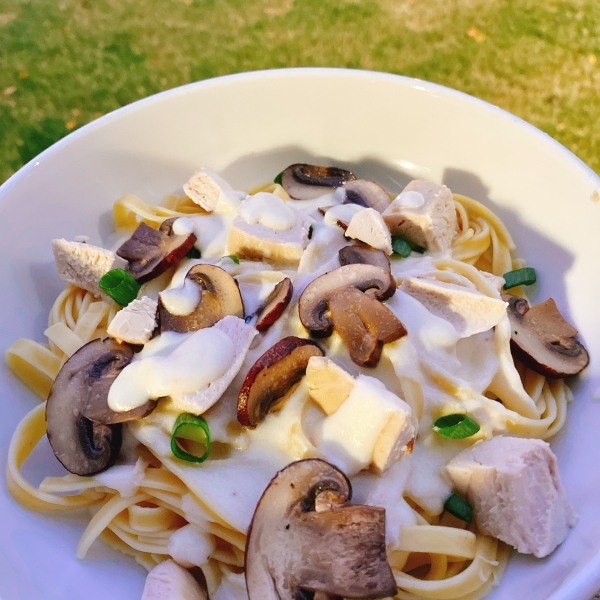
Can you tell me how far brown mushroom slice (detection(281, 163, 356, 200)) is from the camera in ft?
12.8

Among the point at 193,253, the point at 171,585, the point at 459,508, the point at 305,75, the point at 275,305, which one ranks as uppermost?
the point at 305,75

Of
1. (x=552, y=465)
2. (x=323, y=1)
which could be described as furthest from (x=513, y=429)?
(x=323, y=1)

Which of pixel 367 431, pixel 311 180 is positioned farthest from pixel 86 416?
pixel 311 180

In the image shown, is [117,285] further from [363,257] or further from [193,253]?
[363,257]

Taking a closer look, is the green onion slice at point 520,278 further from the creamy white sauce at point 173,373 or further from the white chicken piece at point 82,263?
the white chicken piece at point 82,263

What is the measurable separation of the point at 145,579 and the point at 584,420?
7.45 ft

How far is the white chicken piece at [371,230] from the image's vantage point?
121 inches

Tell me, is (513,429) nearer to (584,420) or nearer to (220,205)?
(584,420)

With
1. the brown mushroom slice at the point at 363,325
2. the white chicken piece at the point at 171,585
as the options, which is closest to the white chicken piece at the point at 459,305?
the brown mushroom slice at the point at 363,325

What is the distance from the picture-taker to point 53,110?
6363 millimetres

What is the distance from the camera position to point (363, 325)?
2605 millimetres

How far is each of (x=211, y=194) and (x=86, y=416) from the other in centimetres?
172

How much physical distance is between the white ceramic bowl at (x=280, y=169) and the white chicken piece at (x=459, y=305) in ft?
2.11

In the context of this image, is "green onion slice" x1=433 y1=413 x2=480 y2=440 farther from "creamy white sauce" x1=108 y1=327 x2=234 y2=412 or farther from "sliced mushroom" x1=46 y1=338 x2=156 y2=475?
"sliced mushroom" x1=46 y1=338 x2=156 y2=475
